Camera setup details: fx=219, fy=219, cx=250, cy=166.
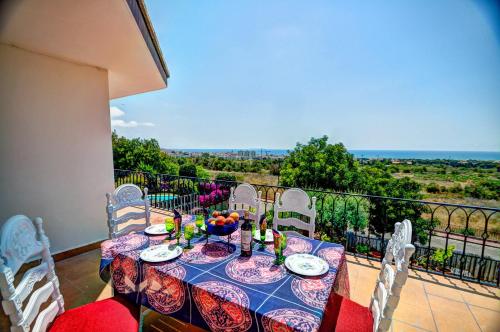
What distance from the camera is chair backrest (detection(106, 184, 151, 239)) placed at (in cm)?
183

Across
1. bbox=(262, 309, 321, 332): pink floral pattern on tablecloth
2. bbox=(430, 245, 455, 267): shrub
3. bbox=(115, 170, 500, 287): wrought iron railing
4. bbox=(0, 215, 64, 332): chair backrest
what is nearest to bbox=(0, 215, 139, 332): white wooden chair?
bbox=(0, 215, 64, 332): chair backrest

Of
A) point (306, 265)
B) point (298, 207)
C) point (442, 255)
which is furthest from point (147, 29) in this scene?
point (442, 255)

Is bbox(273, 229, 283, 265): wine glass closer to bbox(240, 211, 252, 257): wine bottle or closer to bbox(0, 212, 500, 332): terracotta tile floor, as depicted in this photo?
bbox(240, 211, 252, 257): wine bottle

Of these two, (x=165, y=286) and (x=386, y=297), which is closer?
(x=386, y=297)

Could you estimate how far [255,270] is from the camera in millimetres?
1149

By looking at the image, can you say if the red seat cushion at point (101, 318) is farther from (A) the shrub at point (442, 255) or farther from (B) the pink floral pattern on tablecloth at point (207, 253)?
(A) the shrub at point (442, 255)

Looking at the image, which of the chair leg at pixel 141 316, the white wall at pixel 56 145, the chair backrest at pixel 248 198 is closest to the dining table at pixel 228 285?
the chair leg at pixel 141 316

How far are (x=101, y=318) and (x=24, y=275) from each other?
419 millimetres

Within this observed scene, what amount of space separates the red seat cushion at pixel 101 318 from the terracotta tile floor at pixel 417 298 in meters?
0.57

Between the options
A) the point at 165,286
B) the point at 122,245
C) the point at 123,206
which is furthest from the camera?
the point at 123,206

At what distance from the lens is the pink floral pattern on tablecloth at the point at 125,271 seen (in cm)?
123

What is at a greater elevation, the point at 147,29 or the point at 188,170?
the point at 147,29

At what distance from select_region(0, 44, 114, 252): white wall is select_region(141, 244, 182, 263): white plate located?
227 cm

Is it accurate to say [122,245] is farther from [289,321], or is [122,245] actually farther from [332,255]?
[332,255]
